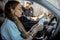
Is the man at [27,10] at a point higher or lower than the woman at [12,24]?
lower

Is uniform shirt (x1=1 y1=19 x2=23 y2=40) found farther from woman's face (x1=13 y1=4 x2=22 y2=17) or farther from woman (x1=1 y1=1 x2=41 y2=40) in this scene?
woman's face (x1=13 y1=4 x2=22 y2=17)

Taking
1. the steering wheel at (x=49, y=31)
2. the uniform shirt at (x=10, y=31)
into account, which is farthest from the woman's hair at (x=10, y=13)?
the steering wheel at (x=49, y=31)

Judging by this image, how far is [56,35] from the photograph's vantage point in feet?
12.2

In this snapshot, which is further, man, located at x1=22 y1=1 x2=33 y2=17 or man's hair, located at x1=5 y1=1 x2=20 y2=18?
man, located at x1=22 y1=1 x2=33 y2=17

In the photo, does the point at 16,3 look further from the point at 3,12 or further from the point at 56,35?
the point at 56,35

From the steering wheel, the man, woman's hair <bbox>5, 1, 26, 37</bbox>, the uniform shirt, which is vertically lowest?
the man

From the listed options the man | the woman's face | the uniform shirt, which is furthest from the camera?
the man

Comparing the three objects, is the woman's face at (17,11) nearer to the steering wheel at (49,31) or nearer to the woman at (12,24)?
the woman at (12,24)

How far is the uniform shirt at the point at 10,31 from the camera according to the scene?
3.00m

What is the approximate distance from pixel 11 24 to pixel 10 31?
0.10 meters

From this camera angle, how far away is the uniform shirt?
3.00 meters

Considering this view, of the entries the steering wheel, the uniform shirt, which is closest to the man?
the steering wheel

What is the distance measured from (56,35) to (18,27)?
2.54 feet

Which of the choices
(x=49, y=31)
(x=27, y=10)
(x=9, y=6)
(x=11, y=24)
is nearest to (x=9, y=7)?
(x=9, y=6)
